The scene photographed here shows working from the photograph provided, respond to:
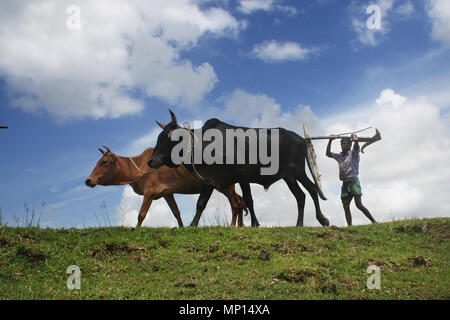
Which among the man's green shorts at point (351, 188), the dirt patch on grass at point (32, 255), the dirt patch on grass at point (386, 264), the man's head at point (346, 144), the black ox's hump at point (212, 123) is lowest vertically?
the dirt patch on grass at point (386, 264)

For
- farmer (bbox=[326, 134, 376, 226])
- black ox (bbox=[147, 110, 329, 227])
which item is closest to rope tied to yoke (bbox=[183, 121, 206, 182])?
black ox (bbox=[147, 110, 329, 227])

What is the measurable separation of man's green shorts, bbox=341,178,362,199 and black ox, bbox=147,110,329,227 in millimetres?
565

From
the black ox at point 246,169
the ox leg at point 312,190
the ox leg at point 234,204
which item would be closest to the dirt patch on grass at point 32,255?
the black ox at point 246,169

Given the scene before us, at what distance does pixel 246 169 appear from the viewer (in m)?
11.4

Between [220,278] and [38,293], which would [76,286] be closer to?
[38,293]

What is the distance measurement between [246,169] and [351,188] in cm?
272

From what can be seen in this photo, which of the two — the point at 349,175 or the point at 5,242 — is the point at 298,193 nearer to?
the point at 349,175

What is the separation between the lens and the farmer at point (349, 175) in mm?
11757

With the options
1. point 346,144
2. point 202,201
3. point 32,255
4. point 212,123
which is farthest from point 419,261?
point 32,255

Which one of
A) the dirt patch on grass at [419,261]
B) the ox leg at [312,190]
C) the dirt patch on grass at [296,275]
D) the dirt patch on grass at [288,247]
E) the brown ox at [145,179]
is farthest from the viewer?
the brown ox at [145,179]

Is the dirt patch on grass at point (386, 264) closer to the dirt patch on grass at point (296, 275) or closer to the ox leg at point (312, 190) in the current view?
the dirt patch on grass at point (296, 275)
